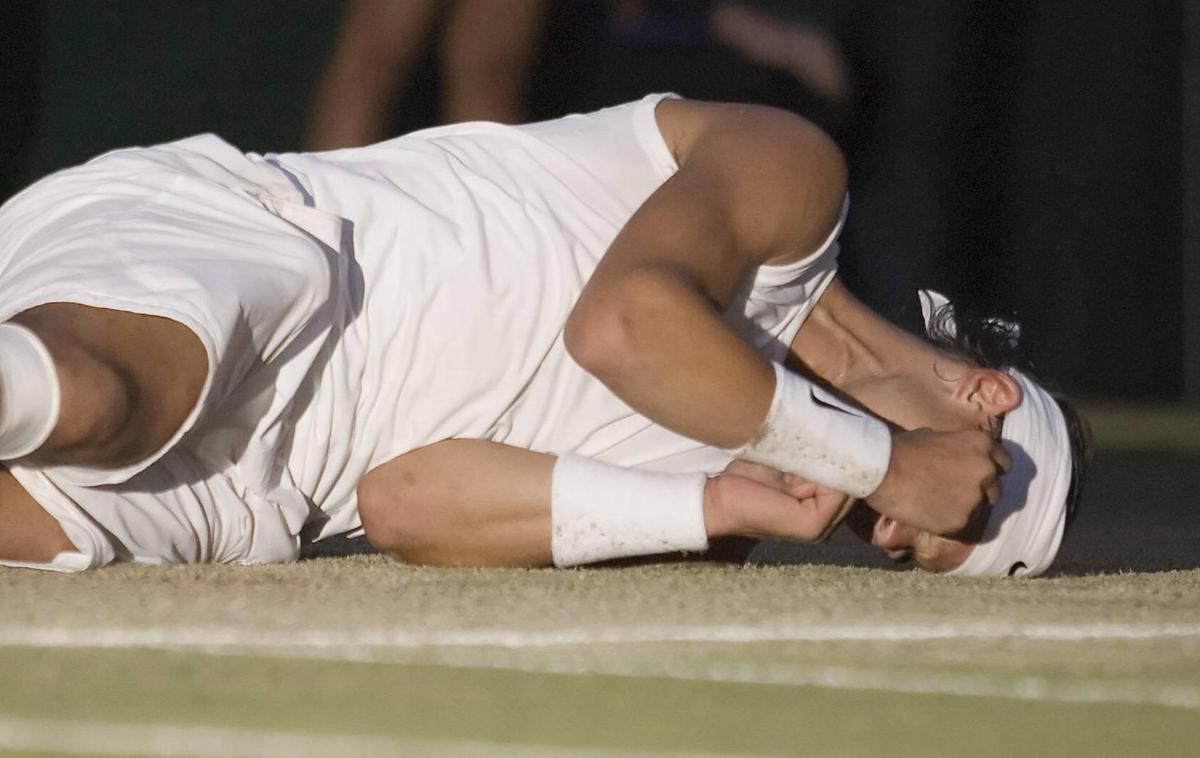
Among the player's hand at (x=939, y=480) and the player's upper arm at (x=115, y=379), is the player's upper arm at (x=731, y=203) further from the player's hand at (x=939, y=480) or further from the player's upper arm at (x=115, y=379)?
the player's upper arm at (x=115, y=379)

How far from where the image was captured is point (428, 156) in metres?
1.87

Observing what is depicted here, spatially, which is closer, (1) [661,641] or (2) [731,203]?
(1) [661,641]

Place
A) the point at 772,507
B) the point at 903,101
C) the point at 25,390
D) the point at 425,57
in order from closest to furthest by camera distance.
Result: 1. the point at 25,390
2. the point at 772,507
3. the point at 425,57
4. the point at 903,101

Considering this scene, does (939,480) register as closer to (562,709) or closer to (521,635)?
(521,635)

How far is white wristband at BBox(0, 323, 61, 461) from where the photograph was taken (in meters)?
1.37

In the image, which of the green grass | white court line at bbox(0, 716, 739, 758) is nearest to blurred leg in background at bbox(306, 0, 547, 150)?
the green grass

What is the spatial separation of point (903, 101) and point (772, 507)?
111 inches

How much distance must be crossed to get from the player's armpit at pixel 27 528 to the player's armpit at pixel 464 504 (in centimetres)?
31

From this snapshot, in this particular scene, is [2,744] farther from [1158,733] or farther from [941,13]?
[941,13]

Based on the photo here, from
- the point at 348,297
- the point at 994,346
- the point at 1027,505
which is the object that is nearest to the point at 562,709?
the point at 348,297

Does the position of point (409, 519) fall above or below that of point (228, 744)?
below

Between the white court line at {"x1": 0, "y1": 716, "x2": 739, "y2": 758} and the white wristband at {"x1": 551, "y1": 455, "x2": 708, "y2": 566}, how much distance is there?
2.61ft

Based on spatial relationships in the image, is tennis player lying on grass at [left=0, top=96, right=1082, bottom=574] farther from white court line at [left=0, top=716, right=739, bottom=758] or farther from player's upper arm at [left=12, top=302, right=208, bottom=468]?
white court line at [left=0, top=716, right=739, bottom=758]

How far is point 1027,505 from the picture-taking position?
1.83 meters
